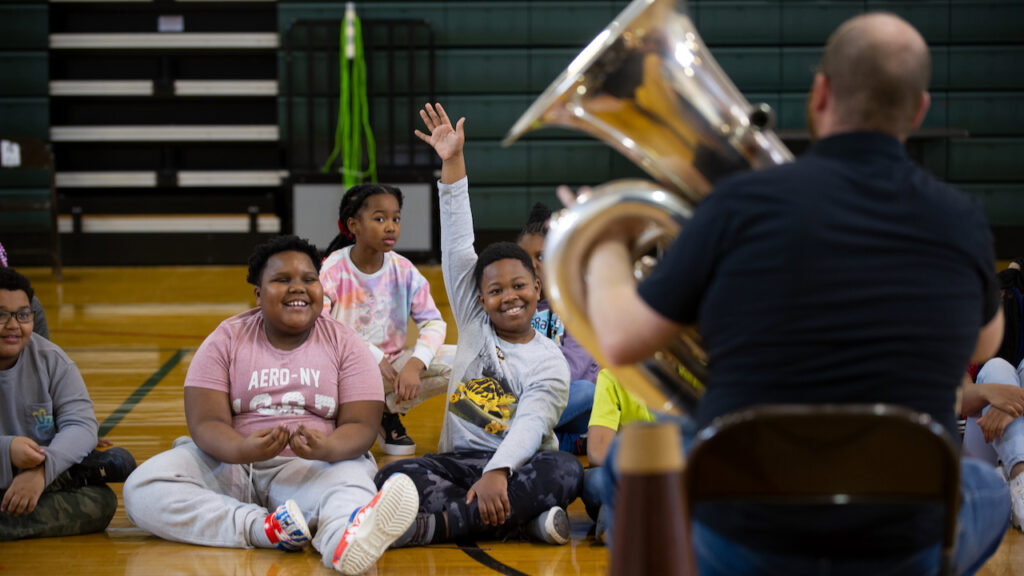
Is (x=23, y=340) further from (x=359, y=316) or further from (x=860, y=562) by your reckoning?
(x=860, y=562)

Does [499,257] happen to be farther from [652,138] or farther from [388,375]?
[652,138]

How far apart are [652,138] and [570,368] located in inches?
83.9

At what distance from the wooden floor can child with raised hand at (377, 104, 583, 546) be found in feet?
0.27

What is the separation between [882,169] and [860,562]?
1.53ft

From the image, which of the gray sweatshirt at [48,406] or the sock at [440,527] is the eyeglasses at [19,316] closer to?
the gray sweatshirt at [48,406]

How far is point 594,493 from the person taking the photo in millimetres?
2564

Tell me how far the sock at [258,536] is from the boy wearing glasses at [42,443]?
45cm

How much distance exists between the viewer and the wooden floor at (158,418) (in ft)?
7.71

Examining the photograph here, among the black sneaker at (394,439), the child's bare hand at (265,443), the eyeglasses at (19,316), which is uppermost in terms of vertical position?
the eyeglasses at (19,316)

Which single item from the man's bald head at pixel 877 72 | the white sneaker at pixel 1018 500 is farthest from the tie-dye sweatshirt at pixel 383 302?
the man's bald head at pixel 877 72

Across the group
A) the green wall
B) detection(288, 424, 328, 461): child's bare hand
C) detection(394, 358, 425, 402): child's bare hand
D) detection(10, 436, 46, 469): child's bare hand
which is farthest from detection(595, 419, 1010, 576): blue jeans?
the green wall

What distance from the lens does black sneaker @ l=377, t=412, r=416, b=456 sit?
3.48 m

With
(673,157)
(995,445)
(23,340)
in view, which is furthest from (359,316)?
(673,157)

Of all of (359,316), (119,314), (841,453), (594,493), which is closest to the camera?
(841,453)
